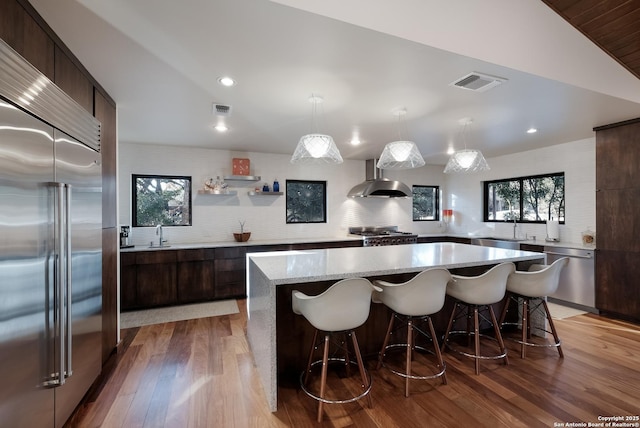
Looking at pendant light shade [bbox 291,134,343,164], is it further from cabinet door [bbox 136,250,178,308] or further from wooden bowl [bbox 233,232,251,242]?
cabinet door [bbox 136,250,178,308]

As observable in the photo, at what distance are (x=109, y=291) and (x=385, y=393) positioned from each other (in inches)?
102

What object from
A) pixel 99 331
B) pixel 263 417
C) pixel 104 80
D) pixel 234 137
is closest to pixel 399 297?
pixel 263 417

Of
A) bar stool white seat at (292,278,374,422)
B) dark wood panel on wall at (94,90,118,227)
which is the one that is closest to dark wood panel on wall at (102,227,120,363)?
dark wood panel on wall at (94,90,118,227)

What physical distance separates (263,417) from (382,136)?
11.9 feet

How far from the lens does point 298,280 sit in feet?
6.66

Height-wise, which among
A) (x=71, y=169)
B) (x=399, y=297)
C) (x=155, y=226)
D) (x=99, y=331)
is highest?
(x=71, y=169)

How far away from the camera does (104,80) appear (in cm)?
247

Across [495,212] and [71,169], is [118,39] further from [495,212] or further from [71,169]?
[495,212]

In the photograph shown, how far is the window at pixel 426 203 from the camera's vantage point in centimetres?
677

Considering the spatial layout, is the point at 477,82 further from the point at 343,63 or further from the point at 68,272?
the point at 68,272

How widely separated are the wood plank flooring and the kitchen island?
0.18m

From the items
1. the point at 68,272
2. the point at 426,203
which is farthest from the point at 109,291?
the point at 426,203

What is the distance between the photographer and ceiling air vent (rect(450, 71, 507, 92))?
2.36 metres

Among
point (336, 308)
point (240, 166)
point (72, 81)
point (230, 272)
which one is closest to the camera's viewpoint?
point (336, 308)
